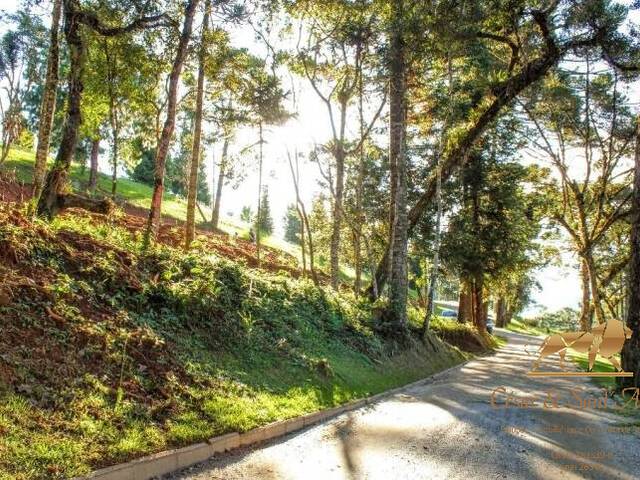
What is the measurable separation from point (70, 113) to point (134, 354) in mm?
6952

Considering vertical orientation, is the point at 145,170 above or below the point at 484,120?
above

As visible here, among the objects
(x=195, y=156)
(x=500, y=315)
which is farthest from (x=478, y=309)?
(x=500, y=315)

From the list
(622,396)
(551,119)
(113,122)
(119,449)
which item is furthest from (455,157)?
(119,449)

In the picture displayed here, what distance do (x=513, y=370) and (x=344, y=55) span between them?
13601 mm

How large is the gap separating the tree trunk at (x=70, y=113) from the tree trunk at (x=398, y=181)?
9.68 meters

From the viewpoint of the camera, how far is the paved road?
569cm

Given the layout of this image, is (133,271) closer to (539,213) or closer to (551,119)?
(551,119)

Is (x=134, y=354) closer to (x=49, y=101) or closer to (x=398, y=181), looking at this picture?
(x=49, y=101)

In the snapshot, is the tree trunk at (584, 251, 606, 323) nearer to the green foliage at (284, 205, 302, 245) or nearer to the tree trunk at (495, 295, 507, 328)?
the tree trunk at (495, 295, 507, 328)

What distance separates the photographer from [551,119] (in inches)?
923

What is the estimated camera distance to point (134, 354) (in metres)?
7.10

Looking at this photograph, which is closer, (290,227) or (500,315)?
(500,315)

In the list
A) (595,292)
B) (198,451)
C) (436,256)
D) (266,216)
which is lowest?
(198,451)

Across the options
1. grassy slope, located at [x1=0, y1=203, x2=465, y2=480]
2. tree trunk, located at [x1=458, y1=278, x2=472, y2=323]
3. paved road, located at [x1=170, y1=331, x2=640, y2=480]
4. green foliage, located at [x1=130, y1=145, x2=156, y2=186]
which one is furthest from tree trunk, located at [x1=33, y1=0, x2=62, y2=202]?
green foliage, located at [x1=130, y1=145, x2=156, y2=186]
